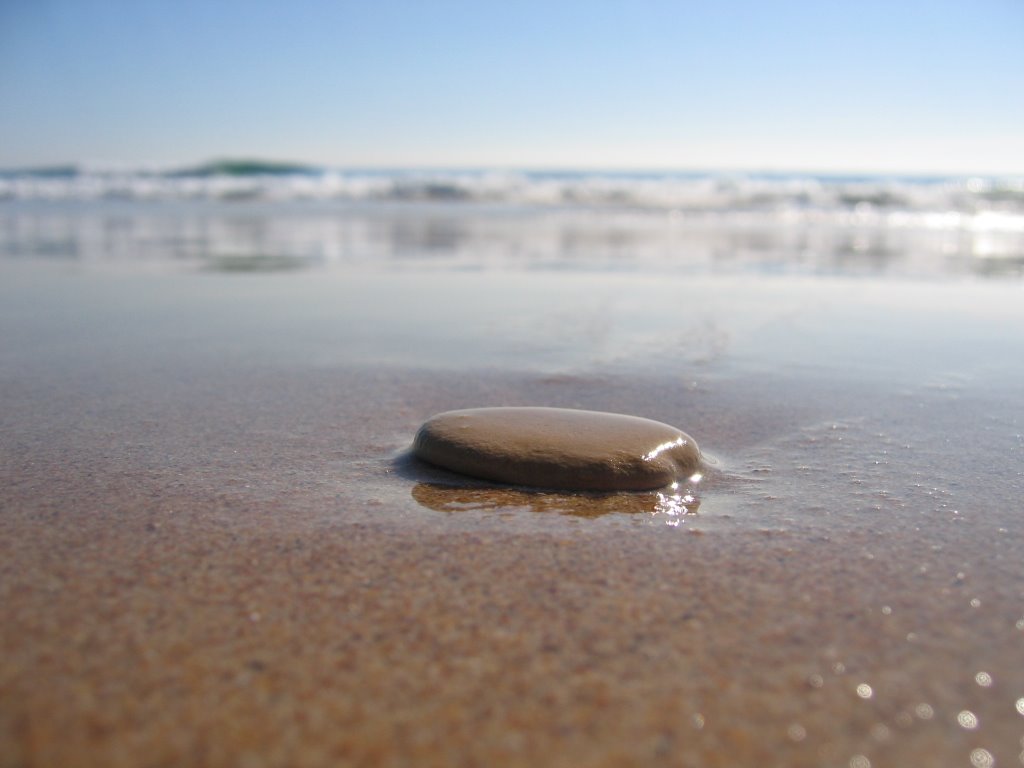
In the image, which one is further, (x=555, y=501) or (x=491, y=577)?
(x=555, y=501)

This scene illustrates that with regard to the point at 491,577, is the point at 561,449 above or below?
above

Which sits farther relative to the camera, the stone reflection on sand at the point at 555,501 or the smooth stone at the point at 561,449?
the smooth stone at the point at 561,449

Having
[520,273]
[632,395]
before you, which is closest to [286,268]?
[520,273]

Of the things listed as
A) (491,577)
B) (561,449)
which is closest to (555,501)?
(561,449)

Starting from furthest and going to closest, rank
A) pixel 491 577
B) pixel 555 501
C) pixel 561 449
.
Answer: pixel 561 449 < pixel 555 501 < pixel 491 577

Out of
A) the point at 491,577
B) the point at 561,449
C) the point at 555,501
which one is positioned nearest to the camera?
the point at 491,577

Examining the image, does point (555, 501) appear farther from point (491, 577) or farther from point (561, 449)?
point (491, 577)
